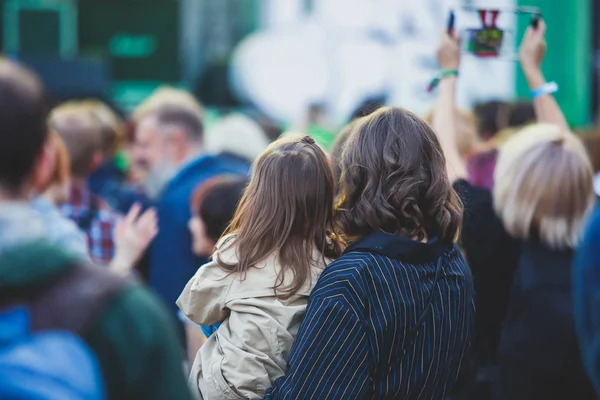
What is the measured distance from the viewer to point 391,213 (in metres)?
2.12

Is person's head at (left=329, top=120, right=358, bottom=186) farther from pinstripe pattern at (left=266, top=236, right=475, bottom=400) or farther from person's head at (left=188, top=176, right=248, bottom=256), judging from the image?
person's head at (left=188, top=176, right=248, bottom=256)

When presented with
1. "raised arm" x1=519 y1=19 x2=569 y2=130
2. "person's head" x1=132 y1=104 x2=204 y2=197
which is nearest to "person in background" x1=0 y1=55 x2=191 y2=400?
"raised arm" x1=519 y1=19 x2=569 y2=130

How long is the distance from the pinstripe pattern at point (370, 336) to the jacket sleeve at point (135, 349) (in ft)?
2.26

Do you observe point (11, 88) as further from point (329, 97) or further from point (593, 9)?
point (329, 97)

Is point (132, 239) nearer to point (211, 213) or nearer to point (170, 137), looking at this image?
point (211, 213)

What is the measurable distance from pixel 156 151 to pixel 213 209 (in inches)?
51.2

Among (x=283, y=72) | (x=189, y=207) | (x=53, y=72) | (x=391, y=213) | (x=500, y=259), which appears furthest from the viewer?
(x=283, y=72)

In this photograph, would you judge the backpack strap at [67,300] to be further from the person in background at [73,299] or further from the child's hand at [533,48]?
the child's hand at [533,48]

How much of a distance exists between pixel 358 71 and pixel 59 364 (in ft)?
27.9

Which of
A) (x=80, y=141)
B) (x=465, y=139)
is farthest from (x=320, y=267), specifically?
(x=80, y=141)

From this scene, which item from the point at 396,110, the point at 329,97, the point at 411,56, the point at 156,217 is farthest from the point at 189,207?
the point at 329,97

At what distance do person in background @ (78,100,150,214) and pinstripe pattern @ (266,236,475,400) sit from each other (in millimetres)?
2713

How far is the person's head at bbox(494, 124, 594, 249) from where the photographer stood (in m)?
2.94

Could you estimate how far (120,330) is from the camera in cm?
127
